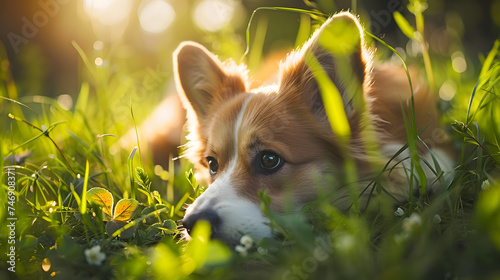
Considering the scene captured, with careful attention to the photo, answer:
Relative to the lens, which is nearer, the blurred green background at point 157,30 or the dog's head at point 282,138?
the dog's head at point 282,138

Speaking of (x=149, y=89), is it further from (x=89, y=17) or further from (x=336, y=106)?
(x=336, y=106)

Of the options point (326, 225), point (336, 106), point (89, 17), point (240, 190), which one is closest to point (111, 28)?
point (89, 17)

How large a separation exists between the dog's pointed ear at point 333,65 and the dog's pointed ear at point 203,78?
454 mm

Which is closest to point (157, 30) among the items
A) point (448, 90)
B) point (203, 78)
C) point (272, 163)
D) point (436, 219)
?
point (203, 78)

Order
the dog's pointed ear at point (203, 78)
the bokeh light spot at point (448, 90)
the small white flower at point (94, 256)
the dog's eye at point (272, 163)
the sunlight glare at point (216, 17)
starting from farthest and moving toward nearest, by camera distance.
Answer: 1. the sunlight glare at point (216, 17)
2. the bokeh light spot at point (448, 90)
3. the dog's pointed ear at point (203, 78)
4. the dog's eye at point (272, 163)
5. the small white flower at point (94, 256)

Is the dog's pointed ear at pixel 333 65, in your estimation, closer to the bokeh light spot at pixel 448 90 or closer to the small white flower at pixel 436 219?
the small white flower at pixel 436 219

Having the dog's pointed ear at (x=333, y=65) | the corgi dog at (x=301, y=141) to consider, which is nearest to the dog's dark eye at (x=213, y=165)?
the corgi dog at (x=301, y=141)

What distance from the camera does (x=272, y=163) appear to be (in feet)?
6.22

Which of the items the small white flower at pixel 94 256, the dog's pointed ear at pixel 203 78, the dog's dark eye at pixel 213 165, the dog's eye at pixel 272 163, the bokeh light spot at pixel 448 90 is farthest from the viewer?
the bokeh light spot at pixel 448 90

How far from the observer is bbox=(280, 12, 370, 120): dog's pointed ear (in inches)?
68.8

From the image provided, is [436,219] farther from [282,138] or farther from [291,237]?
[282,138]

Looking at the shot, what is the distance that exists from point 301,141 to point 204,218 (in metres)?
0.65

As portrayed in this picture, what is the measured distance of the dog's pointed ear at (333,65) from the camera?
1.75 meters

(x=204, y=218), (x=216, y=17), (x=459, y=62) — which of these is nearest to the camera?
(x=204, y=218)
